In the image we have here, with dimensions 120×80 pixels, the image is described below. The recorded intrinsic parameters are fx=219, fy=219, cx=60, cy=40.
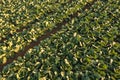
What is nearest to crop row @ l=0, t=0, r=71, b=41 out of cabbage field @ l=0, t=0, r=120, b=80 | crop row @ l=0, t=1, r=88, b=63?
cabbage field @ l=0, t=0, r=120, b=80

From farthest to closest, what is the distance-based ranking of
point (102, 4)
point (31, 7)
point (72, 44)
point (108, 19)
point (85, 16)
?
point (31, 7), point (102, 4), point (85, 16), point (108, 19), point (72, 44)

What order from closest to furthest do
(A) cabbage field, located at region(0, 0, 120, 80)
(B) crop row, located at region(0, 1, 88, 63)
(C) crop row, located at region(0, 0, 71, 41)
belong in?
(A) cabbage field, located at region(0, 0, 120, 80), (B) crop row, located at region(0, 1, 88, 63), (C) crop row, located at region(0, 0, 71, 41)

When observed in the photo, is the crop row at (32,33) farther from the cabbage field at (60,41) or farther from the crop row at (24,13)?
the crop row at (24,13)

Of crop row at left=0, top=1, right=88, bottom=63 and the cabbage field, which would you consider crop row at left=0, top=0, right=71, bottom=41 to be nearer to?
the cabbage field

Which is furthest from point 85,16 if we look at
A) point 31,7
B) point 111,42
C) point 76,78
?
point 76,78

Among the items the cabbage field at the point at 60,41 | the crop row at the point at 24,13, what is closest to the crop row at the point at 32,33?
the cabbage field at the point at 60,41

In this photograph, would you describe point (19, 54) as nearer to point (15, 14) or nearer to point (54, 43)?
point (54, 43)

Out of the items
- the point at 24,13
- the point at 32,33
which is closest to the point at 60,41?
the point at 32,33

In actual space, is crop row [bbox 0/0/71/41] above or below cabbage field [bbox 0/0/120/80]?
above
